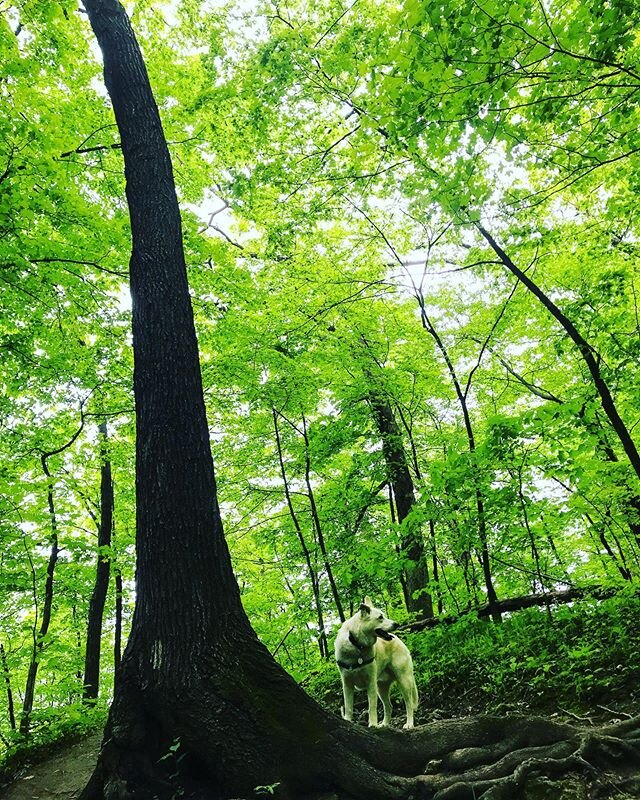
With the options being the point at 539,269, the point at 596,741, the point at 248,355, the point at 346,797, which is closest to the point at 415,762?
the point at 346,797

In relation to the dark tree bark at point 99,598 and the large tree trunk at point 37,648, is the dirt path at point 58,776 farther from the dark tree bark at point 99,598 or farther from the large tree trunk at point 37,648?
the dark tree bark at point 99,598

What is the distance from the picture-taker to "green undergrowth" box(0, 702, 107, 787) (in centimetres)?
602

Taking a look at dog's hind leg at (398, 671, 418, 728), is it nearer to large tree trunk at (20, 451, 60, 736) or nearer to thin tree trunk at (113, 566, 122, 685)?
large tree trunk at (20, 451, 60, 736)

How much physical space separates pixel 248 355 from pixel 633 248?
6.75 metres

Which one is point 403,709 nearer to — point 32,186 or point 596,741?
point 596,741

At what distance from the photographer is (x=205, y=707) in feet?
9.64

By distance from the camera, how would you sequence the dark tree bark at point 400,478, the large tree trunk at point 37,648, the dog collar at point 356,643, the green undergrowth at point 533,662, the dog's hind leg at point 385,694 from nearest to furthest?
the dog collar at point 356,643, the green undergrowth at point 533,662, the dog's hind leg at point 385,694, the large tree trunk at point 37,648, the dark tree bark at point 400,478

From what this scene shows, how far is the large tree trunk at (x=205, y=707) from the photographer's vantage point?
284cm

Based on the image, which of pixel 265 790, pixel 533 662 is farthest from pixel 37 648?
pixel 533 662

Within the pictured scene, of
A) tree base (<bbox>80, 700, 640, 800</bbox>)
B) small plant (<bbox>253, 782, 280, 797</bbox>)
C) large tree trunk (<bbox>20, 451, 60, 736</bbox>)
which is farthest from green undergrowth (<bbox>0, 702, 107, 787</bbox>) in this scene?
small plant (<bbox>253, 782, 280, 797</bbox>)

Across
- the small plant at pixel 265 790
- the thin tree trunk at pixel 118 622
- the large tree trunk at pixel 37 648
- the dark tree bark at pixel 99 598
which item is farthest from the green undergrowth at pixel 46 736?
the thin tree trunk at pixel 118 622

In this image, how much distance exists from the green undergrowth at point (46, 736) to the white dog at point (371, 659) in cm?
464

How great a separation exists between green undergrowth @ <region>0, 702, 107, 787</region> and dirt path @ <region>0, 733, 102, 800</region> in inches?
5.2

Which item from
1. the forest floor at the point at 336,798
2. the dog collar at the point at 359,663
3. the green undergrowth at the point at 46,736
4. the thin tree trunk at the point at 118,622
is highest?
the thin tree trunk at the point at 118,622
